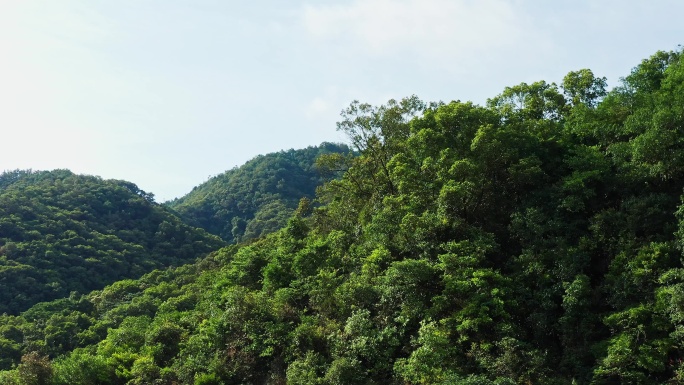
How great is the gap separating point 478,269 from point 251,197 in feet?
226

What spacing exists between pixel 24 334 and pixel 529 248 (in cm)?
2976

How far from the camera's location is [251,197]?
85.6 metres

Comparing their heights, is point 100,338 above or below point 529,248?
below

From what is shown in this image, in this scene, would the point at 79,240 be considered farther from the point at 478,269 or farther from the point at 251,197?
the point at 478,269

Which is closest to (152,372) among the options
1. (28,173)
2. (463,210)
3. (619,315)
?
(463,210)

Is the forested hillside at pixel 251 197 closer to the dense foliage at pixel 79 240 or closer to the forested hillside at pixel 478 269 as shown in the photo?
the dense foliage at pixel 79 240

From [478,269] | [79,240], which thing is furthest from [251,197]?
[478,269]

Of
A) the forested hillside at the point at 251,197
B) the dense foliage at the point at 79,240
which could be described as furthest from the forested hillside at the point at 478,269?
the forested hillside at the point at 251,197

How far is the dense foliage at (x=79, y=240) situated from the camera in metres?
45.6

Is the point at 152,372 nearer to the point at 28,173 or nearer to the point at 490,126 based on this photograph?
the point at 490,126

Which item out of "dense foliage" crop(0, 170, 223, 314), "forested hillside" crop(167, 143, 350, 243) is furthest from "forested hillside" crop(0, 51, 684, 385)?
"forested hillside" crop(167, 143, 350, 243)

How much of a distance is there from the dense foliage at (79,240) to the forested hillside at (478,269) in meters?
22.4

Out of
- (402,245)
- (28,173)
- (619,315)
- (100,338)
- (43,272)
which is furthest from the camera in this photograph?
(28,173)

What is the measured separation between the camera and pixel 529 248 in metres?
19.6
